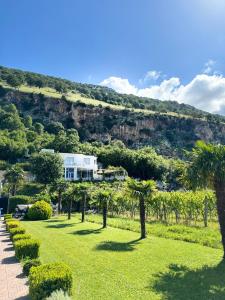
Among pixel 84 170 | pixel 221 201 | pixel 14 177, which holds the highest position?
pixel 84 170

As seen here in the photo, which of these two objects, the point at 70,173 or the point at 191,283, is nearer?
the point at 191,283

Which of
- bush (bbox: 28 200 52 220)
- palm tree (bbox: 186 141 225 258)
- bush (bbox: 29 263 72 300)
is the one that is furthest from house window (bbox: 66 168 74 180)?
bush (bbox: 29 263 72 300)

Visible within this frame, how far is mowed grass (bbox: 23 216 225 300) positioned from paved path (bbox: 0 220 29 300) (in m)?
1.48

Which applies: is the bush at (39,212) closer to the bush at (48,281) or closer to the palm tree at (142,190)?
the palm tree at (142,190)

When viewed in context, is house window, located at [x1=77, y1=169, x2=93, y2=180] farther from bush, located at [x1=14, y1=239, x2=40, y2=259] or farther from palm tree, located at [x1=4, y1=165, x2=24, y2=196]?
bush, located at [x1=14, y1=239, x2=40, y2=259]

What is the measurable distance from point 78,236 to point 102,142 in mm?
91507

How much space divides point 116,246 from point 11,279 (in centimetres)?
735

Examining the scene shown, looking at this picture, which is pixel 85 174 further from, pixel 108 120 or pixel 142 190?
pixel 142 190

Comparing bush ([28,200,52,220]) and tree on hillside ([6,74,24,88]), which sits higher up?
tree on hillside ([6,74,24,88])

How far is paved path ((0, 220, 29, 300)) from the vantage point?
33.2 feet

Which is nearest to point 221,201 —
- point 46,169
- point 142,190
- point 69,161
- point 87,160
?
point 142,190

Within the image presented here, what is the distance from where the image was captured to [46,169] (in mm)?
62688

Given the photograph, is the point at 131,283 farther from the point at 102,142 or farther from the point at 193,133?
the point at 193,133

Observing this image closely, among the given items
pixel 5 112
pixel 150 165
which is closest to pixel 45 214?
pixel 150 165
